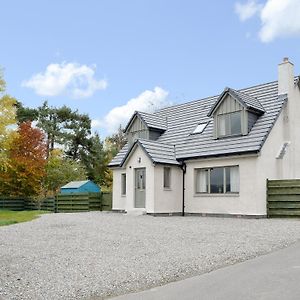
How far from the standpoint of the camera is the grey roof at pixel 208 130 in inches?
855

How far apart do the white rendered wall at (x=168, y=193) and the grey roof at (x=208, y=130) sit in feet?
3.88

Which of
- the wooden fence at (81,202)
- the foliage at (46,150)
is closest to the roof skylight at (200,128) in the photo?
the wooden fence at (81,202)

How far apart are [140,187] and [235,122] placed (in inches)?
263

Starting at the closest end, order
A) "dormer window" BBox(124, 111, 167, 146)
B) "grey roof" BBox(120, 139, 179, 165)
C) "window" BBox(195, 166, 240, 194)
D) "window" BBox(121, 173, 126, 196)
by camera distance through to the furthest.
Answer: "window" BBox(195, 166, 240, 194) < "grey roof" BBox(120, 139, 179, 165) < "window" BBox(121, 173, 126, 196) < "dormer window" BBox(124, 111, 167, 146)

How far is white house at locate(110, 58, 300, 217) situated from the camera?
21453 millimetres

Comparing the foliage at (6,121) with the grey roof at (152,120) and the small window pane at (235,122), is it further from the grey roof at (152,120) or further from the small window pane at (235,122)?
the small window pane at (235,122)

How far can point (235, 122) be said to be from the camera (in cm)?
2312

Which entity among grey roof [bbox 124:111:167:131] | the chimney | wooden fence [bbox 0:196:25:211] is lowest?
wooden fence [bbox 0:196:25:211]

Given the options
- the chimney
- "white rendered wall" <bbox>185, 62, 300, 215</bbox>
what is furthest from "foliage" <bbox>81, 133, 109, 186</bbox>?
the chimney

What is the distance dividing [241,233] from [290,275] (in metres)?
6.29

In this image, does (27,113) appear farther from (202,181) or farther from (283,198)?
(283,198)

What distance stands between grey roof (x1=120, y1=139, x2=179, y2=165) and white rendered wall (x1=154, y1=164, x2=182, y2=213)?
0.41m

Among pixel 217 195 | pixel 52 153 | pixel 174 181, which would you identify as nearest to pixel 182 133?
pixel 174 181

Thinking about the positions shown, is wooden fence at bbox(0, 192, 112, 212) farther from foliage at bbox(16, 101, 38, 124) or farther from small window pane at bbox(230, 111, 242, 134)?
foliage at bbox(16, 101, 38, 124)
